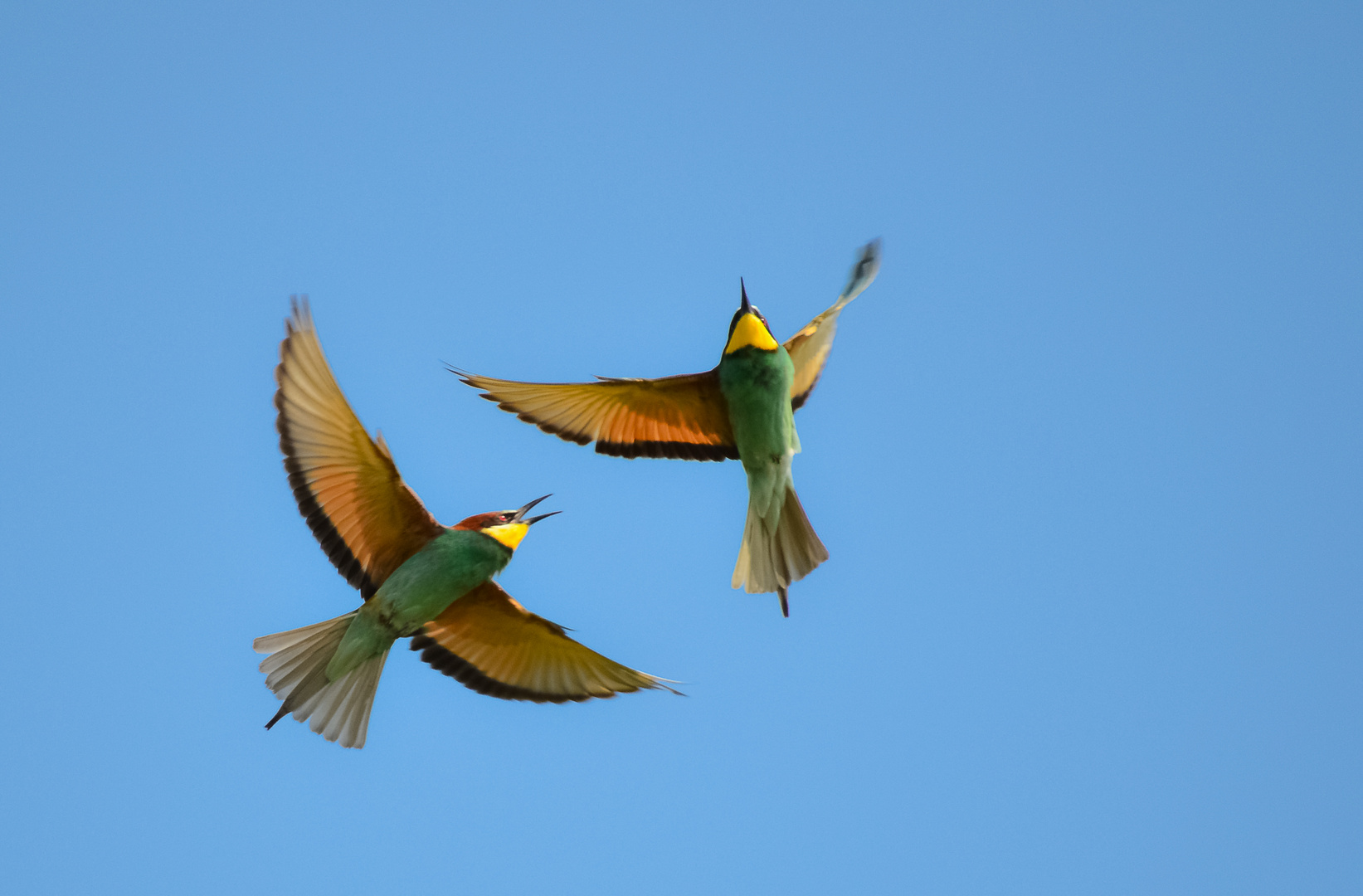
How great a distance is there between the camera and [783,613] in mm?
6020

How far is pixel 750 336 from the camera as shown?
5828mm

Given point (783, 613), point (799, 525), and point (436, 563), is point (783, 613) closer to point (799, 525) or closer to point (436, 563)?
point (799, 525)

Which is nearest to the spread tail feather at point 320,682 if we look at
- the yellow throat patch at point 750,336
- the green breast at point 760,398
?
the green breast at point 760,398

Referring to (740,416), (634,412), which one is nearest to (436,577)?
(634,412)

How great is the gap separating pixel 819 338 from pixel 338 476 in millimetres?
2348

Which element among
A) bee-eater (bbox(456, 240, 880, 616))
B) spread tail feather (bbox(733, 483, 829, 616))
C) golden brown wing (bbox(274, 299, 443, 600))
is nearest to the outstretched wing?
bee-eater (bbox(456, 240, 880, 616))

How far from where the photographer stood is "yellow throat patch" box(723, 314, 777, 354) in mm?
5824

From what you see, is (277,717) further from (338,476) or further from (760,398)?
(760,398)

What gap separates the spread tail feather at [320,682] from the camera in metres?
5.36

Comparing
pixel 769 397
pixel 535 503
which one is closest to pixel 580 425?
pixel 535 503

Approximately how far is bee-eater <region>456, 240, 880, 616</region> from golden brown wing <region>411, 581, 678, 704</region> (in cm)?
74

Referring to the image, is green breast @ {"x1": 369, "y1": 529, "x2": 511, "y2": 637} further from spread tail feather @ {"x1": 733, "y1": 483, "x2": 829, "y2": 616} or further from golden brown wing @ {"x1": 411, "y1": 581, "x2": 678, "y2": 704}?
spread tail feather @ {"x1": 733, "y1": 483, "x2": 829, "y2": 616}

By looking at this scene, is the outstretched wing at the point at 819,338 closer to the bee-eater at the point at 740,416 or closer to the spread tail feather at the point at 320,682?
the bee-eater at the point at 740,416

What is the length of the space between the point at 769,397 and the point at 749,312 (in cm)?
40
